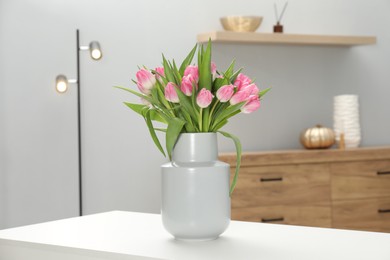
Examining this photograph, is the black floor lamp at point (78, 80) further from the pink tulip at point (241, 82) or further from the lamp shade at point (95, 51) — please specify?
the pink tulip at point (241, 82)

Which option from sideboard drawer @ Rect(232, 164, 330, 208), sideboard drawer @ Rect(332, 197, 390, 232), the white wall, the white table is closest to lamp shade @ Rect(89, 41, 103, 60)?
the white wall

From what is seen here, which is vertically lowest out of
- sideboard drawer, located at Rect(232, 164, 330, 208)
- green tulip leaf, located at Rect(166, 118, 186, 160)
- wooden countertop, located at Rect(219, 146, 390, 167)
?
sideboard drawer, located at Rect(232, 164, 330, 208)

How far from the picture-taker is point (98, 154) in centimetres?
459

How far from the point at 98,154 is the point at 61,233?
Answer: 2.48 metres

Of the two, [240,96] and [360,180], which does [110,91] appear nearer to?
[360,180]

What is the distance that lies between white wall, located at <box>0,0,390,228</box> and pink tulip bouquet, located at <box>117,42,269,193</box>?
2573 mm

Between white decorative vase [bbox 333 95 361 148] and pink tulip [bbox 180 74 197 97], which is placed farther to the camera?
white decorative vase [bbox 333 95 361 148]

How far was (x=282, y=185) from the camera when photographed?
461 centimetres

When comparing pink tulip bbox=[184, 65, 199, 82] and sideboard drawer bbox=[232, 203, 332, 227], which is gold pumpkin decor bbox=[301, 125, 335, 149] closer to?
sideboard drawer bbox=[232, 203, 332, 227]

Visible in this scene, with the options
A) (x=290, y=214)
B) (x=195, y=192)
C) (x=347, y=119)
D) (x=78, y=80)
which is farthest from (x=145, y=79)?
(x=347, y=119)

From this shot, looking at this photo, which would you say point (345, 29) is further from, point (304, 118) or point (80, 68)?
point (80, 68)

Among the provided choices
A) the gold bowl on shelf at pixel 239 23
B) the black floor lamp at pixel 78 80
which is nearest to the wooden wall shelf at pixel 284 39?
the gold bowl on shelf at pixel 239 23

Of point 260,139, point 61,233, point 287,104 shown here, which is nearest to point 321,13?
point 287,104

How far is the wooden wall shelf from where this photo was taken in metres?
4.61
